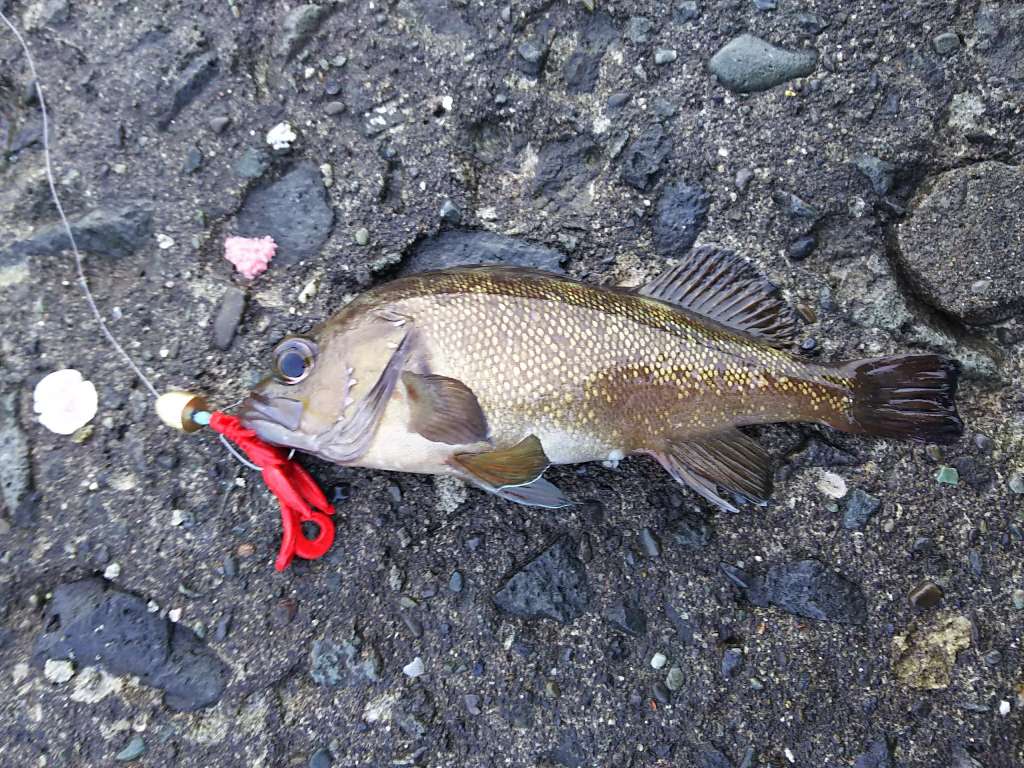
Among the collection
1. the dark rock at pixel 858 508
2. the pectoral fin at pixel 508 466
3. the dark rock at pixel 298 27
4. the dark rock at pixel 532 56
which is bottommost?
the pectoral fin at pixel 508 466

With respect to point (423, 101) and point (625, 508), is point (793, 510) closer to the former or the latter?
point (625, 508)

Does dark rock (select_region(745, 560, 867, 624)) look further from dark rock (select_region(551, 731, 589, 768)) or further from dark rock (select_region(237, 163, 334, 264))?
dark rock (select_region(237, 163, 334, 264))

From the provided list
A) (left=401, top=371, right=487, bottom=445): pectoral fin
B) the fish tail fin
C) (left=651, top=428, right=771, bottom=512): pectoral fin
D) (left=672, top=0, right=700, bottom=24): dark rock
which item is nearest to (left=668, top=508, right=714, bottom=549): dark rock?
(left=651, top=428, right=771, bottom=512): pectoral fin

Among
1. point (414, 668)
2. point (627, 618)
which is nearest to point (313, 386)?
point (414, 668)

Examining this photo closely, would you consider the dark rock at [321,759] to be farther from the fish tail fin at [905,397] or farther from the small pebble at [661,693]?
the fish tail fin at [905,397]

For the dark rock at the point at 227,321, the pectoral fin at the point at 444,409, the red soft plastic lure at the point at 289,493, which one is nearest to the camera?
the pectoral fin at the point at 444,409

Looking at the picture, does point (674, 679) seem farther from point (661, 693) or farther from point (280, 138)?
point (280, 138)

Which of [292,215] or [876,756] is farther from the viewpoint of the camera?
[292,215]

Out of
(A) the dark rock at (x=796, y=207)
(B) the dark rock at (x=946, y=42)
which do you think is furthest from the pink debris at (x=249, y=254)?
(B) the dark rock at (x=946, y=42)
